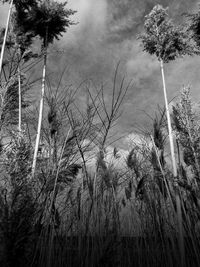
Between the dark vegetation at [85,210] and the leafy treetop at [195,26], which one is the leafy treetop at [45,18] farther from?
the dark vegetation at [85,210]

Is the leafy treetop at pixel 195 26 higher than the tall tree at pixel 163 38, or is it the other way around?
the leafy treetop at pixel 195 26

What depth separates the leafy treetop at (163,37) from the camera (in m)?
7.34

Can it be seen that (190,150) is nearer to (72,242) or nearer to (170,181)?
(170,181)

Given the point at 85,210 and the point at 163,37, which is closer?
the point at 85,210

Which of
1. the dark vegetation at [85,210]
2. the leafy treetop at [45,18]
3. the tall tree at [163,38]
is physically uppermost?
the leafy treetop at [45,18]

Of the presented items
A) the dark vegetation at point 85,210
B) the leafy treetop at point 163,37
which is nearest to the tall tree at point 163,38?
the leafy treetop at point 163,37

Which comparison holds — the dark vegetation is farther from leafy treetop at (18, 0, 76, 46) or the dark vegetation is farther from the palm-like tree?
leafy treetop at (18, 0, 76, 46)

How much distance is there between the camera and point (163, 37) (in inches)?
289

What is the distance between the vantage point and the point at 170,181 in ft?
7.77

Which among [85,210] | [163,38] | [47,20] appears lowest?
[85,210]

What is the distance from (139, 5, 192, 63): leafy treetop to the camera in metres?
7.34

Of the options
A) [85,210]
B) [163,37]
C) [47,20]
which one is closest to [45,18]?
[47,20]

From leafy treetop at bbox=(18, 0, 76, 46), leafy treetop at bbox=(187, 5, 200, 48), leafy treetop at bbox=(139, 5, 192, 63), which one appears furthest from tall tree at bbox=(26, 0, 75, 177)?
leafy treetop at bbox=(187, 5, 200, 48)

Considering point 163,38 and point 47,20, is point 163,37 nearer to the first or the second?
point 163,38
